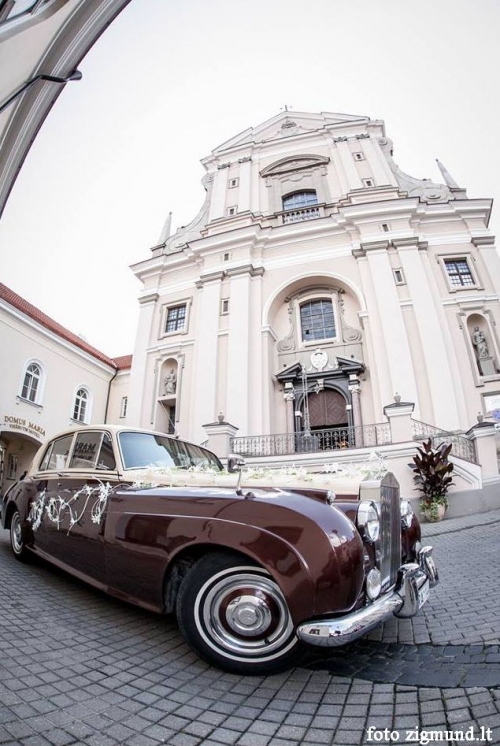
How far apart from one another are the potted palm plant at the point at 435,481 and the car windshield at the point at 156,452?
7087 mm

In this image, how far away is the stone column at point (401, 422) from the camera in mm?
10031

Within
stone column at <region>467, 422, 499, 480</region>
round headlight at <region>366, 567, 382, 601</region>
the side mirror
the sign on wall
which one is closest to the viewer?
round headlight at <region>366, 567, 382, 601</region>

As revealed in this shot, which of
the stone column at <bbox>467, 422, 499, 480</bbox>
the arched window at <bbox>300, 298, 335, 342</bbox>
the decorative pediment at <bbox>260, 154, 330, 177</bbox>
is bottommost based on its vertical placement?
the stone column at <bbox>467, 422, 499, 480</bbox>

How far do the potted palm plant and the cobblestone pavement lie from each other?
6.51 metres

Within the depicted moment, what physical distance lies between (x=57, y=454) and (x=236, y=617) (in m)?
2.95

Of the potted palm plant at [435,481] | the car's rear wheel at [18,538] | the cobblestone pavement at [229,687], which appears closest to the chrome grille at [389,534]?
the cobblestone pavement at [229,687]

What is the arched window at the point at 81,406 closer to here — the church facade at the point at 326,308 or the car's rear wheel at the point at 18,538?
the church facade at the point at 326,308

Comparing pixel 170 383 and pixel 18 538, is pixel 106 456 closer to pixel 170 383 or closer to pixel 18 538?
pixel 18 538

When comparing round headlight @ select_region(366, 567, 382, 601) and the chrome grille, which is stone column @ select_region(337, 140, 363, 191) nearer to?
the chrome grille

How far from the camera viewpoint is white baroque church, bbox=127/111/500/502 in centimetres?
1368

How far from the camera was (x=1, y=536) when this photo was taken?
6.04 metres

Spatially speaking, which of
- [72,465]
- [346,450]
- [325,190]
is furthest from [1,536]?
[325,190]

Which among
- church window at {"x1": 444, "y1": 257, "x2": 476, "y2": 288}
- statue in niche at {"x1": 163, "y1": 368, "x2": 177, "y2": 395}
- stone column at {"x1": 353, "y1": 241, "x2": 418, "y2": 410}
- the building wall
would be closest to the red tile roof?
the building wall

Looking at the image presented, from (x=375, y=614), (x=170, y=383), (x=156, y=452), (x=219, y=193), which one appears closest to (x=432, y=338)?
(x=170, y=383)
